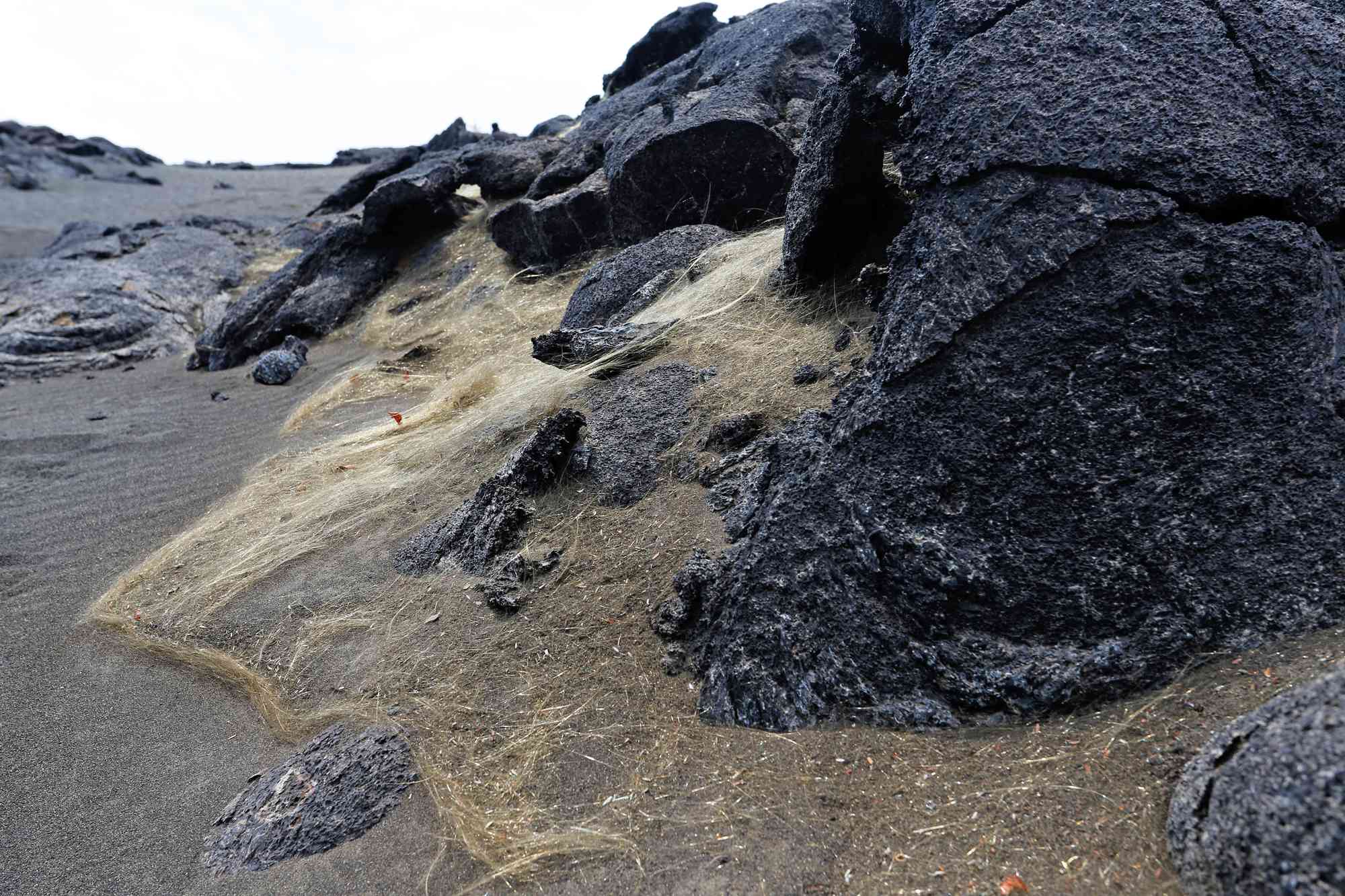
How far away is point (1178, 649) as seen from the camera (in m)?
2.16

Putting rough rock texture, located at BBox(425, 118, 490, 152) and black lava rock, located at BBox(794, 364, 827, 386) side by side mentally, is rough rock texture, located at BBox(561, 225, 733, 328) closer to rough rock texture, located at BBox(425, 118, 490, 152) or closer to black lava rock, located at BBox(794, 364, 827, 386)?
black lava rock, located at BBox(794, 364, 827, 386)

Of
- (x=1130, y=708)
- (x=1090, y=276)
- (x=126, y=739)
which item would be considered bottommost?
(x=1130, y=708)

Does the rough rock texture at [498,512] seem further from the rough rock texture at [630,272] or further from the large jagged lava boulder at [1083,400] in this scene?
the rough rock texture at [630,272]

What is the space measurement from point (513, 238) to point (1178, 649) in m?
7.81

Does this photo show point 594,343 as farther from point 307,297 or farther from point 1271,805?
point 307,297

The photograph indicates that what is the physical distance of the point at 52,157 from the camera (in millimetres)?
27250

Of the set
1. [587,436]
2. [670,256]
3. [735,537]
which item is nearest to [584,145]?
[670,256]

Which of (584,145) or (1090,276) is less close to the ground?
(584,145)

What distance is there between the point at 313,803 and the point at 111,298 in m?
11.1

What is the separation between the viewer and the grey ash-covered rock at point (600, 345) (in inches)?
181

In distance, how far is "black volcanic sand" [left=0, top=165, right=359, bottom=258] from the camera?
64.7ft

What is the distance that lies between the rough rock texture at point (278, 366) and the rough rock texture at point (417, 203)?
2473 mm

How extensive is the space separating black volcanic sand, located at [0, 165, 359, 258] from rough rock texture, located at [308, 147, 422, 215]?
575 centimetres

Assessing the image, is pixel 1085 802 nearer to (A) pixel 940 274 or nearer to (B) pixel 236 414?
(A) pixel 940 274
